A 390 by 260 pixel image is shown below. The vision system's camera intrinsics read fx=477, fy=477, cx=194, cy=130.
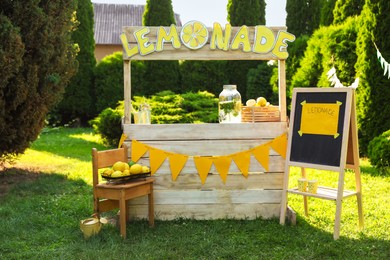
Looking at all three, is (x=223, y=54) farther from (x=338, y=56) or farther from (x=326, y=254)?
(x=338, y=56)

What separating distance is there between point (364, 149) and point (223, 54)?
494cm

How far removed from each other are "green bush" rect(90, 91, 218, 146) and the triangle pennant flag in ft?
12.8

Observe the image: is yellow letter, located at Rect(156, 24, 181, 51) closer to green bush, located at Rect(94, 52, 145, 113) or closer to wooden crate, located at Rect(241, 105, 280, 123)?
wooden crate, located at Rect(241, 105, 280, 123)

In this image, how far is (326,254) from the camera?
12.7ft

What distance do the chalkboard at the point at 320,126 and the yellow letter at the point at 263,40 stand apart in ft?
1.75

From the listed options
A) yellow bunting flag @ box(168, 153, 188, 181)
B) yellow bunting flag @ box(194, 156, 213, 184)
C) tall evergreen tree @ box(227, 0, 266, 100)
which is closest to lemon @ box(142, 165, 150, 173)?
yellow bunting flag @ box(168, 153, 188, 181)

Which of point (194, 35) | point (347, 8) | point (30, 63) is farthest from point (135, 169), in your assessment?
point (347, 8)

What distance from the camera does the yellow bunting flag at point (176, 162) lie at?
4809 mm

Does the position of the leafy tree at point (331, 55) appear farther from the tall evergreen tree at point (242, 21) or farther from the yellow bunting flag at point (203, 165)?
the yellow bunting flag at point (203, 165)

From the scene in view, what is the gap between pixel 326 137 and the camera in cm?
442

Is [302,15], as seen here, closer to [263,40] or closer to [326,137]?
[263,40]

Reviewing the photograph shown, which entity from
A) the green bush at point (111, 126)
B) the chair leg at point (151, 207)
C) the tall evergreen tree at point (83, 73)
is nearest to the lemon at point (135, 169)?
the chair leg at point (151, 207)

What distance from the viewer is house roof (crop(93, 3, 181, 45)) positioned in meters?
30.1

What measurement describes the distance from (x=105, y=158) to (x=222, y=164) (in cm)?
116
